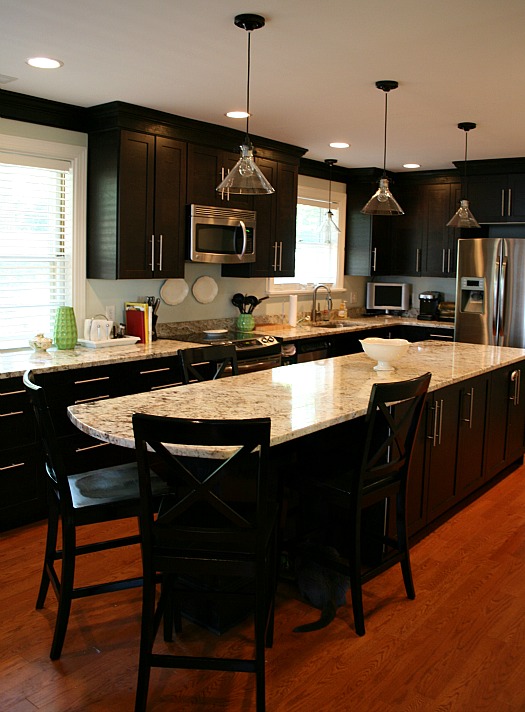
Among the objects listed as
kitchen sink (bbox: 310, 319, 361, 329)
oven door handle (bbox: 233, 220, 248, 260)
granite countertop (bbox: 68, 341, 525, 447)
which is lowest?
granite countertop (bbox: 68, 341, 525, 447)

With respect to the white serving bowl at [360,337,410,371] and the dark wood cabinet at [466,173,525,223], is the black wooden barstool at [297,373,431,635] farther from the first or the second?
the dark wood cabinet at [466,173,525,223]

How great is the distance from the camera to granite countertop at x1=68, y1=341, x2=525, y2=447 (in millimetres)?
2590

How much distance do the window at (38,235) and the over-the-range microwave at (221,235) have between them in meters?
0.80

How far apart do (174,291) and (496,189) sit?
11.0 feet

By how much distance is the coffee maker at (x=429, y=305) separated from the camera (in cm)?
747

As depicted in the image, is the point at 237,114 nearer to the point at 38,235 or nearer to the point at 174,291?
the point at 174,291

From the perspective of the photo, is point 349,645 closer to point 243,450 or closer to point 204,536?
point 204,536

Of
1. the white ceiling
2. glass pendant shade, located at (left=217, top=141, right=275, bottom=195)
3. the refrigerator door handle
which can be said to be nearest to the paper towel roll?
the white ceiling

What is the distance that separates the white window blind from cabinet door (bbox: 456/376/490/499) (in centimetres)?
272

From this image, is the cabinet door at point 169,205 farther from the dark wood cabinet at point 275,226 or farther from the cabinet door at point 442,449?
the cabinet door at point 442,449

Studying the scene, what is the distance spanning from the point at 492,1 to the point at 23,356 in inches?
123

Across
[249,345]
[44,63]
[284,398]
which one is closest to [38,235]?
[44,63]

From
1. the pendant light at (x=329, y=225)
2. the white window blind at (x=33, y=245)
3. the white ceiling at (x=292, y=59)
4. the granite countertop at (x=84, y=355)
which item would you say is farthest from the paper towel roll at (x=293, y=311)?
the white window blind at (x=33, y=245)

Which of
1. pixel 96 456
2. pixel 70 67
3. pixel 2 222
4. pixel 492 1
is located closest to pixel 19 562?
pixel 96 456
